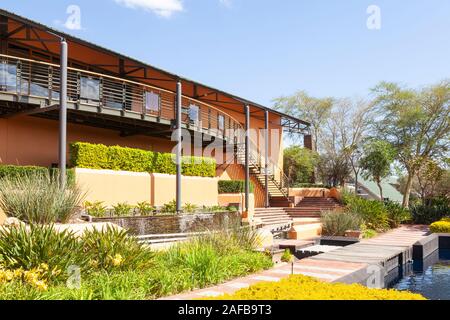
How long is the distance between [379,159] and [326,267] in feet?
68.0

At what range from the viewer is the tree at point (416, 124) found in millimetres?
30844

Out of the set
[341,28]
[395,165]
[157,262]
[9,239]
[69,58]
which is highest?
[69,58]

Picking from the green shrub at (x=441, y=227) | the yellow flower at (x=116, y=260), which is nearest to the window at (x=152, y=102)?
the yellow flower at (x=116, y=260)

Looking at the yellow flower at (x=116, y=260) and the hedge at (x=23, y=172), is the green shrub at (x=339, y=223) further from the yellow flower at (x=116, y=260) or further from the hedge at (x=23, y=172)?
the yellow flower at (x=116, y=260)

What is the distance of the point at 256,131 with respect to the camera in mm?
32594

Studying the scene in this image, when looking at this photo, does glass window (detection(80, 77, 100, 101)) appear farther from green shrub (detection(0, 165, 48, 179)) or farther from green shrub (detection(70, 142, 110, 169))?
green shrub (detection(0, 165, 48, 179))

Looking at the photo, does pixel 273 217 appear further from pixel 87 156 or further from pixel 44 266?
pixel 44 266

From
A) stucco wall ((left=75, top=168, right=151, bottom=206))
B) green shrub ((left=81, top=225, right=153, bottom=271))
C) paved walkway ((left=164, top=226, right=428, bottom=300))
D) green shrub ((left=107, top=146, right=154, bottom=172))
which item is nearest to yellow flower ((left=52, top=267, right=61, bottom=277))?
green shrub ((left=81, top=225, right=153, bottom=271))

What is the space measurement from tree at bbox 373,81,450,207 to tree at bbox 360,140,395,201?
1.91 metres

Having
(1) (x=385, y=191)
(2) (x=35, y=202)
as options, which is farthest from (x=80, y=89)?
(1) (x=385, y=191)

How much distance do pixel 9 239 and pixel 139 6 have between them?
654 cm

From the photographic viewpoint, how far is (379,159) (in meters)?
29.9
